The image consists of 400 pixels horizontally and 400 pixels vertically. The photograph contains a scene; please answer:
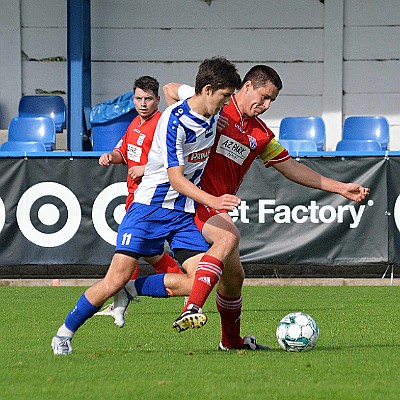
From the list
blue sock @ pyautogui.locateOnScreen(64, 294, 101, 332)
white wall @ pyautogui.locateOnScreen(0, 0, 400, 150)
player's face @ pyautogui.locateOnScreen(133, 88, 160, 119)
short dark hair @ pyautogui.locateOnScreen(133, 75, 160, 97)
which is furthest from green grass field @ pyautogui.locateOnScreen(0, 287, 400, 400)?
white wall @ pyautogui.locateOnScreen(0, 0, 400, 150)

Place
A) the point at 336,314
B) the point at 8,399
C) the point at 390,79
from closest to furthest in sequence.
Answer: the point at 8,399
the point at 336,314
the point at 390,79

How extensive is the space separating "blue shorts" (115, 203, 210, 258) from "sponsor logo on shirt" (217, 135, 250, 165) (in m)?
0.50

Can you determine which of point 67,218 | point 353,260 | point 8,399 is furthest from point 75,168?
point 8,399

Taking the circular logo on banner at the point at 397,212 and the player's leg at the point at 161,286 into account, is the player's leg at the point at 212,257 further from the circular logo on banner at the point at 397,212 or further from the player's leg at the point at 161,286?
the circular logo on banner at the point at 397,212

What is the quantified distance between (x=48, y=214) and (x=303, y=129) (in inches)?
193

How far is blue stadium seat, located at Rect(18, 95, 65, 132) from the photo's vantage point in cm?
1709

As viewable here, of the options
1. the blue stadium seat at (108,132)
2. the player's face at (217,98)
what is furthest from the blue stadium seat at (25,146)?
the player's face at (217,98)

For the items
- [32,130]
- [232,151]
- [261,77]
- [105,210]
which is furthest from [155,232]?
[32,130]

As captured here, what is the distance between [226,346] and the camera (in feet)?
23.0

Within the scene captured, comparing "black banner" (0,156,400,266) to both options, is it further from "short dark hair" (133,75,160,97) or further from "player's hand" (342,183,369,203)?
"player's hand" (342,183,369,203)

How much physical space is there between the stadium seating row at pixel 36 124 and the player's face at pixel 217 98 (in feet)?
29.5

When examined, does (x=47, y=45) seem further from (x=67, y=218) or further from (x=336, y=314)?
(x=336, y=314)

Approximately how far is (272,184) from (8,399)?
9124 millimetres

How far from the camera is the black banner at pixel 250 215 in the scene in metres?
13.6
